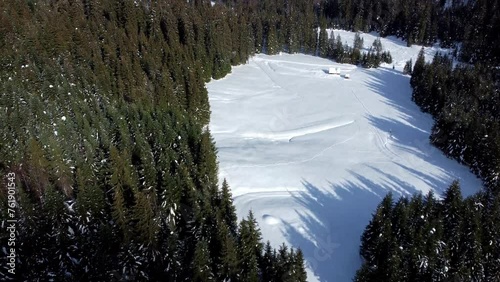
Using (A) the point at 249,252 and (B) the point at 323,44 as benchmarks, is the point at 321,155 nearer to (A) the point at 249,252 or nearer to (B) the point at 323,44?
(A) the point at 249,252

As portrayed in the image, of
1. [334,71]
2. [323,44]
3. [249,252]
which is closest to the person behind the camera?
[249,252]

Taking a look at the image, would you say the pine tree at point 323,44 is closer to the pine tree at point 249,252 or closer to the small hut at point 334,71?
the small hut at point 334,71

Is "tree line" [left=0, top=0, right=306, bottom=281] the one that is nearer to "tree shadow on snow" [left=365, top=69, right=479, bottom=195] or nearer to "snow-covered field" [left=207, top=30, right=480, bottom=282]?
"snow-covered field" [left=207, top=30, right=480, bottom=282]

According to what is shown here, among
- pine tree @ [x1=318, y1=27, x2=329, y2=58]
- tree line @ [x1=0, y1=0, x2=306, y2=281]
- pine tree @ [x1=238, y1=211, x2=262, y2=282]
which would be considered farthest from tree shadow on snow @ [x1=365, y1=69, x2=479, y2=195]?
pine tree @ [x1=238, y1=211, x2=262, y2=282]

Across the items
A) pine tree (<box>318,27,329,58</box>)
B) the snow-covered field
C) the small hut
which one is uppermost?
pine tree (<box>318,27,329,58</box>)

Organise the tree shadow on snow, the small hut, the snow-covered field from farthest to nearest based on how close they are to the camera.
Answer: the small hut, the tree shadow on snow, the snow-covered field

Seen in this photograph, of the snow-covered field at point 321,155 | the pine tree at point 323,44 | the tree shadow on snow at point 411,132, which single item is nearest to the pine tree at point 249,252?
the snow-covered field at point 321,155

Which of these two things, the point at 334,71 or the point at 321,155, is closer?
the point at 321,155

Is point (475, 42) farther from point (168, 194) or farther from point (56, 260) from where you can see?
point (56, 260)

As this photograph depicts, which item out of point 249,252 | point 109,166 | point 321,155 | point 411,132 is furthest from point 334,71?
point 249,252
